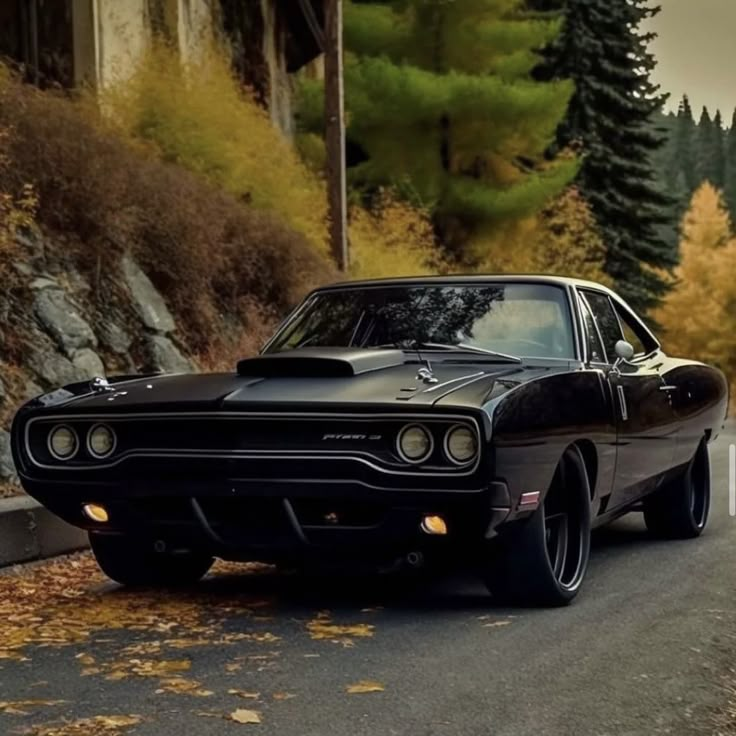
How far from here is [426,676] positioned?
4184mm

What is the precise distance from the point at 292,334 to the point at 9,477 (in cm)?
263

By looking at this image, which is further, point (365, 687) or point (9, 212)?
point (9, 212)

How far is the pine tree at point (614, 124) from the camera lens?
35906 millimetres

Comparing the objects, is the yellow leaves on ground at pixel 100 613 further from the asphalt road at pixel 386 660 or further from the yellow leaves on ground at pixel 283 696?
the yellow leaves on ground at pixel 283 696

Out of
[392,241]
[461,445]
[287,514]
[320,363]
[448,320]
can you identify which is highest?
[392,241]

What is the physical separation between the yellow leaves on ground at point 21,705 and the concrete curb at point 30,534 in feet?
8.99

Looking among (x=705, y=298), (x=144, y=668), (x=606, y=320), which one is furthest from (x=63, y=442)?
(x=705, y=298)

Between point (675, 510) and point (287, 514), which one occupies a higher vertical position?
point (287, 514)

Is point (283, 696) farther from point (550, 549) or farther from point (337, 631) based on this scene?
point (550, 549)

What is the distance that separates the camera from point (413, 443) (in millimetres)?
4754

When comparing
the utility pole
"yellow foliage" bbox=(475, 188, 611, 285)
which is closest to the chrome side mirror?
the utility pole

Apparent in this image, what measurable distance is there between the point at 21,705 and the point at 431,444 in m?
1.79

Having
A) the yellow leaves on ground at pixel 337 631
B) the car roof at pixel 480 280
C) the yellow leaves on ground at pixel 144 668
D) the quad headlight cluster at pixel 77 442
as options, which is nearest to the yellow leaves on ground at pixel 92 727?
the yellow leaves on ground at pixel 144 668

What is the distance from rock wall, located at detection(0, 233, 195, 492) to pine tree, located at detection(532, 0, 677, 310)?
2536cm
